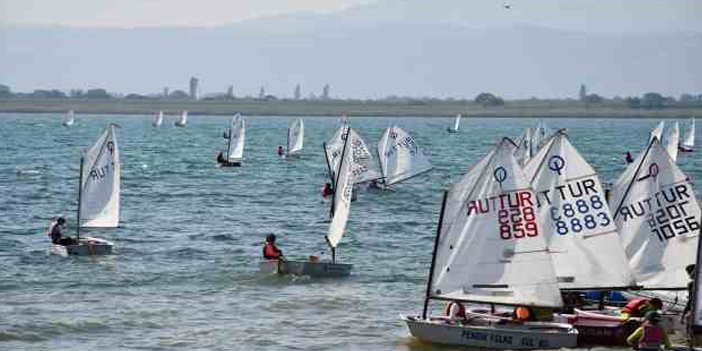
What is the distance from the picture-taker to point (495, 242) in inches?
1099

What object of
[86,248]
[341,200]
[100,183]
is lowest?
[86,248]

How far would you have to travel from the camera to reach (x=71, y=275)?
3938cm

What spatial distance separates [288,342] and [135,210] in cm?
3163

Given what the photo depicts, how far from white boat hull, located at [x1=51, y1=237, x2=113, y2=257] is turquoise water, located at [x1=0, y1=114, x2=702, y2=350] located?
1.20 ft

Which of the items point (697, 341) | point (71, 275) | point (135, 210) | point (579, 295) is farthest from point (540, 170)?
point (135, 210)

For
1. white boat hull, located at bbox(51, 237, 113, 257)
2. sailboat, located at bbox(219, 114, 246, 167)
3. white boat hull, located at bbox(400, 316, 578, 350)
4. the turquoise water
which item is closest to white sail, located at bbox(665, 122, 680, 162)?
the turquoise water

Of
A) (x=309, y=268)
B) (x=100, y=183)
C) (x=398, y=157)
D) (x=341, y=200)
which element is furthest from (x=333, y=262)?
(x=398, y=157)

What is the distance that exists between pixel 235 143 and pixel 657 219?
69914 millimetres

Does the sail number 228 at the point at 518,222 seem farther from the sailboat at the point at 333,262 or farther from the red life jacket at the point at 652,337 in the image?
the sailboat at the point at 333,262

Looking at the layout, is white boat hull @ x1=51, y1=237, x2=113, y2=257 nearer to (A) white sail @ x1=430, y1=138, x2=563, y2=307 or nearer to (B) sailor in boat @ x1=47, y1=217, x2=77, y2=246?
(B) sailor in boat @ x1=47, y1=217, x2=77, y2=246

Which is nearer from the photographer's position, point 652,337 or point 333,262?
point 652,337

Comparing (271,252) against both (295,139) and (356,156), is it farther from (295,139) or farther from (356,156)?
(295,139)

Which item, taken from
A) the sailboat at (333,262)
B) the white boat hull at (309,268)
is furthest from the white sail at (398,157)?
the white boat hull at (309,268)

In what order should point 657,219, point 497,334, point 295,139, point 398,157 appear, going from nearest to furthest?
point 497,334 → point 657,219 → point 398,157 → point 295,139
